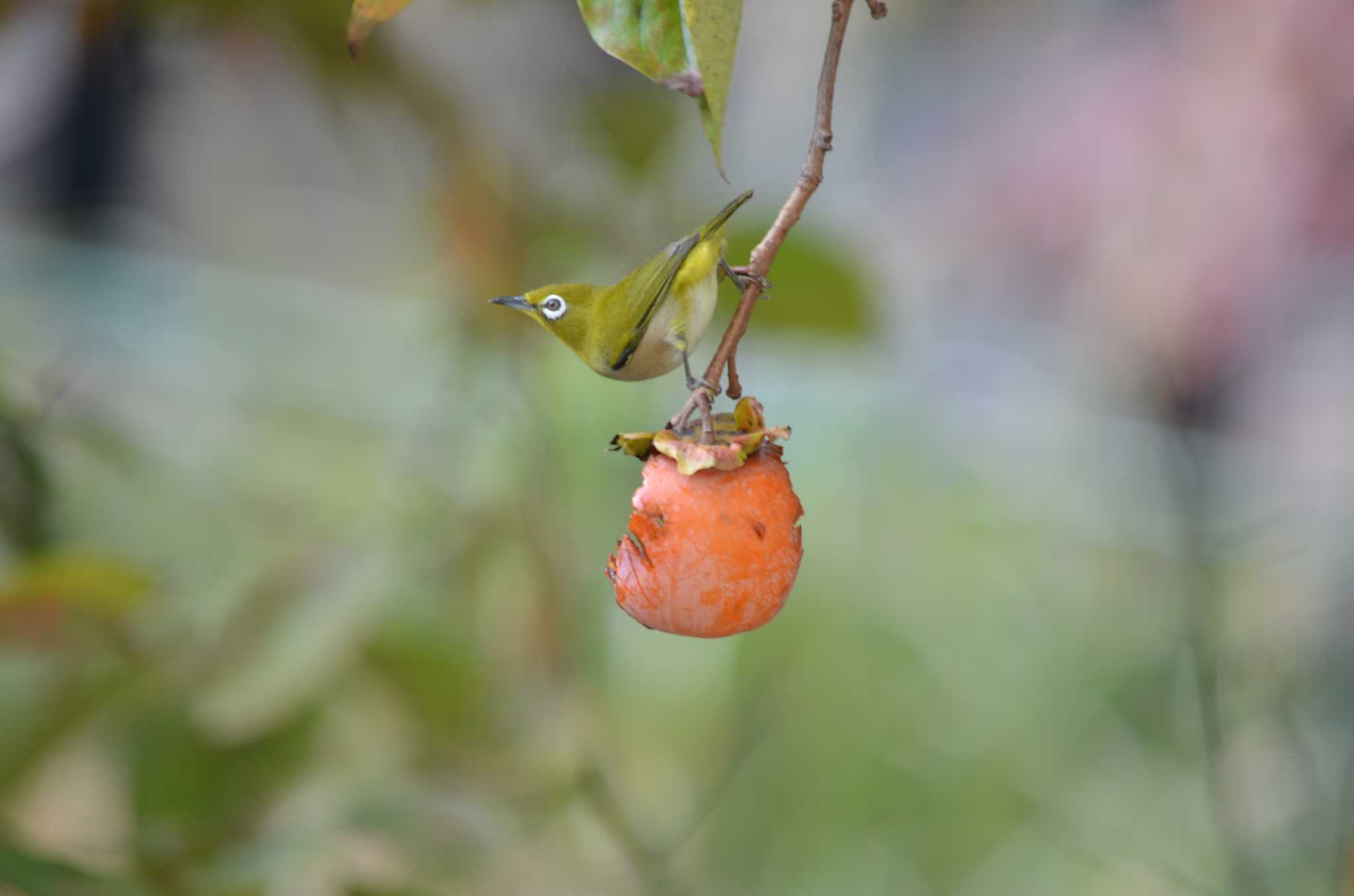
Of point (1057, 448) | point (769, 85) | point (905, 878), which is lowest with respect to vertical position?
point (905, 878)

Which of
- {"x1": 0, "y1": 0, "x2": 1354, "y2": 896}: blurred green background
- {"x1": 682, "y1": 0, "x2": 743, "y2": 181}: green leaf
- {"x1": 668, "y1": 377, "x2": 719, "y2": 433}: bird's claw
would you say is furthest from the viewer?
{"x1": 0, "y1": 0, "x2": 1354, "y2": 896}: blurred green background

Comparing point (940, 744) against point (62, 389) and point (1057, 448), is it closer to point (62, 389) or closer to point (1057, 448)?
point (1057, 448)

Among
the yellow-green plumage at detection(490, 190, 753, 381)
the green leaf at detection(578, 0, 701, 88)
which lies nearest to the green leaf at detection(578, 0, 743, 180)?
the green leaf at detection(578, 0, 701, 88)

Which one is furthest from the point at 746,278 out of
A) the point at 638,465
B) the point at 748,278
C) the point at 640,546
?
the point at 638,465

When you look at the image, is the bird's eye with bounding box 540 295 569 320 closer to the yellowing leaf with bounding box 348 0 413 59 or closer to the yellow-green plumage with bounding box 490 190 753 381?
the yellow-green plumage with bounding box 490 190 753 381

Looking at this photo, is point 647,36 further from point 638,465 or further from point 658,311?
point 638,465

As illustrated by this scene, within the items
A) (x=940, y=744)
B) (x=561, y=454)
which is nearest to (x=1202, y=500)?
(x=940, y=744)

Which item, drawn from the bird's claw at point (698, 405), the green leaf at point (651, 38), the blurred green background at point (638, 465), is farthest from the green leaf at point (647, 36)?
the blurred green background at point (638, 465)
